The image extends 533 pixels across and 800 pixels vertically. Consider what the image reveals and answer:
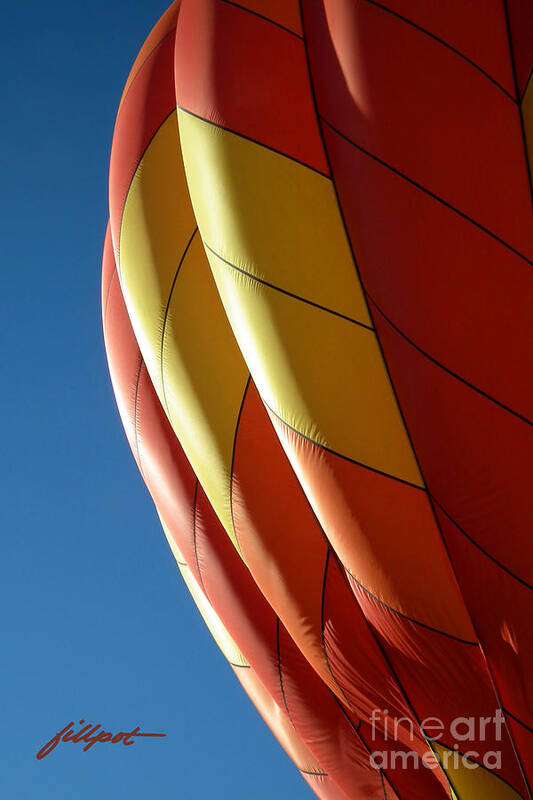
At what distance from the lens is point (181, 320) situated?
124 centimetres

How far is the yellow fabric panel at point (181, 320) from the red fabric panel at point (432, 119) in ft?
1.04

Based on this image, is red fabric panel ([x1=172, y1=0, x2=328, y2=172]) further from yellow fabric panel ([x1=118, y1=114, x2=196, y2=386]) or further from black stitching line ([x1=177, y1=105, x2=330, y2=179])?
yellow fabric panel ([x1=118, y1=114, x2=196, y2=386])

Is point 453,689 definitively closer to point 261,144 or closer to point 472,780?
point 472,780

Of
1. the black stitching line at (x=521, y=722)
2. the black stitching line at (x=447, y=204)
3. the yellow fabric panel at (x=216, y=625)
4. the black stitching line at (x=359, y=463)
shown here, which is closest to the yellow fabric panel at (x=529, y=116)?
the black stitching line at (x=447, y=204)

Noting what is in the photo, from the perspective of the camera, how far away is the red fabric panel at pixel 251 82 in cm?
111

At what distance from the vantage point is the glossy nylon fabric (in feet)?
3.29

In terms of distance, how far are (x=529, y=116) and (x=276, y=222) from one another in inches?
14.1

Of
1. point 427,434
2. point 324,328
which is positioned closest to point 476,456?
point 427,434

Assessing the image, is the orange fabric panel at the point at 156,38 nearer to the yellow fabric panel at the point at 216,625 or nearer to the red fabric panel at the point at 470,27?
the red fabric panel at the point at 470,27

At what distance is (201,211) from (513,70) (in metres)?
0.46

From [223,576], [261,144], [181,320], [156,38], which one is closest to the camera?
[261,144]

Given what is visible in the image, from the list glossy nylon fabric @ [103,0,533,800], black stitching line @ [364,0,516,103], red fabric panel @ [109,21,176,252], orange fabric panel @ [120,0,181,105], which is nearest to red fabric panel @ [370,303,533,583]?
glossy nylon fabric @ [103,0,533,800]

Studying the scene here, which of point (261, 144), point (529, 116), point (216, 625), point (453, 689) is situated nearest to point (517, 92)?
point (529, 116)

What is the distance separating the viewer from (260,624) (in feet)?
4.31
